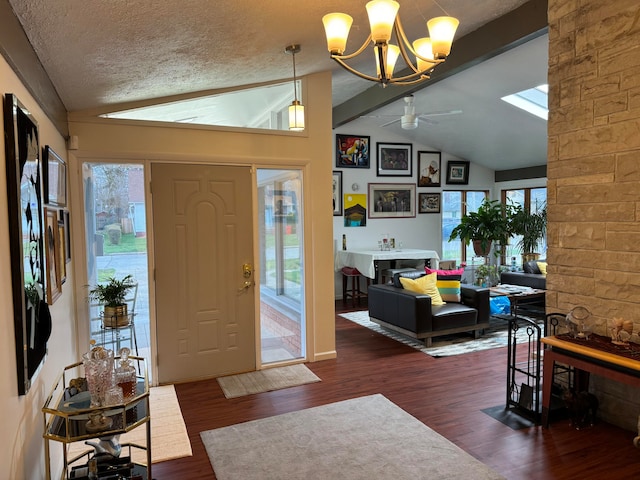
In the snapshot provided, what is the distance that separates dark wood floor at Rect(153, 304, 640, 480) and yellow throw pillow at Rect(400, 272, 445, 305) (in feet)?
2.32

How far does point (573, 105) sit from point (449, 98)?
3577 mm

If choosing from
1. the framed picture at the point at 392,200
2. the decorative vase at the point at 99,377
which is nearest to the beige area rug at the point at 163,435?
the decorative vase at the point at 99,377

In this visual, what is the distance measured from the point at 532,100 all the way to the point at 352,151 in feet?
9.92

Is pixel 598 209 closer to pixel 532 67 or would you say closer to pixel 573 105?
pixel 573 105

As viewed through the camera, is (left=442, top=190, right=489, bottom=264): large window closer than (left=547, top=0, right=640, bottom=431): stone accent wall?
No

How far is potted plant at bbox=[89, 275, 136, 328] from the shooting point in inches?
140

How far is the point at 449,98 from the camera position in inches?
264

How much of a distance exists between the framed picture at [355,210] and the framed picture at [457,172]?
202 cm

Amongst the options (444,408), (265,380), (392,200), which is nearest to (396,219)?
(392,200)

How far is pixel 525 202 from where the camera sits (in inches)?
353

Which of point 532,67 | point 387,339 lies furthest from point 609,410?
point 532,67

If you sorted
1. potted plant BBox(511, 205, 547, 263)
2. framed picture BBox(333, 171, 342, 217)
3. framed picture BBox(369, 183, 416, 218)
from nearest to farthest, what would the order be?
framed picture BBox(333, 171, 342, 217) → potted plant BBox(511, 205, 547, 263) → framed picture BBox(369, 183, 416, 218)

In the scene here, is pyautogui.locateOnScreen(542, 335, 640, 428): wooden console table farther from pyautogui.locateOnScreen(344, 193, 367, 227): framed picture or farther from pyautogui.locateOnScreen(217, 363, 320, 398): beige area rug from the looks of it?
pyautogui.locateOnScreen(344, 193, 367, 227): framed picture

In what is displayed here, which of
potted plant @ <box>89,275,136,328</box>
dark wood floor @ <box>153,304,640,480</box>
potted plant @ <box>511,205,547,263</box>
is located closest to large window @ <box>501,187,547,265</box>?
potted plant @ <box>511,205,547,263</box>
